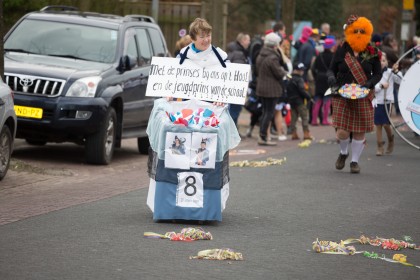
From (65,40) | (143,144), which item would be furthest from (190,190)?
(143,144)

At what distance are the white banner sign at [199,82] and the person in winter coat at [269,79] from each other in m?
10.1

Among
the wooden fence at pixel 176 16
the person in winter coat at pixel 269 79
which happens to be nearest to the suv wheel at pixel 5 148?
the person in winter coat at pixel 269 79

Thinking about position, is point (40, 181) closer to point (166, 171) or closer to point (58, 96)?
point (58, 96)

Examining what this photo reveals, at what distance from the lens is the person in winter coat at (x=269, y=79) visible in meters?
20.8

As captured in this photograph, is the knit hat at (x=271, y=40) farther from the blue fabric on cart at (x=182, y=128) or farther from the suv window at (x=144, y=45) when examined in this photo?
the blue fabric on cart at (x=182, y=128)

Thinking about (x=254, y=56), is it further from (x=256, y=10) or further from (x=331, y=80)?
(x=256, y=10)

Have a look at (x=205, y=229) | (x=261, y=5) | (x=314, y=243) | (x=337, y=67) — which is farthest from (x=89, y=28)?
(x=261, y=5)

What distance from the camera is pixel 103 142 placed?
1558cm

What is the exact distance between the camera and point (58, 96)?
15.3 m

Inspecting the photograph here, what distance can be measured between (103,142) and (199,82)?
5.23 m

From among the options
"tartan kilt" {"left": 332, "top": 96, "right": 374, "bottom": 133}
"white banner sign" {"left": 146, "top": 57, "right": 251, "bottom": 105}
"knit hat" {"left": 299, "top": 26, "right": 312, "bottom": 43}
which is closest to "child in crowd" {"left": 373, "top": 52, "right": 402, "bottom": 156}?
"tartan kilt" {"left": 332, "top": 96, "right": 374, "bottom": 133}

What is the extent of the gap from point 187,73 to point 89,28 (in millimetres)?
6649

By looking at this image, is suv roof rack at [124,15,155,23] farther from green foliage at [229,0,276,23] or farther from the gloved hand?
green foliage at [229,0,276,23]

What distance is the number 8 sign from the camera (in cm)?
998
